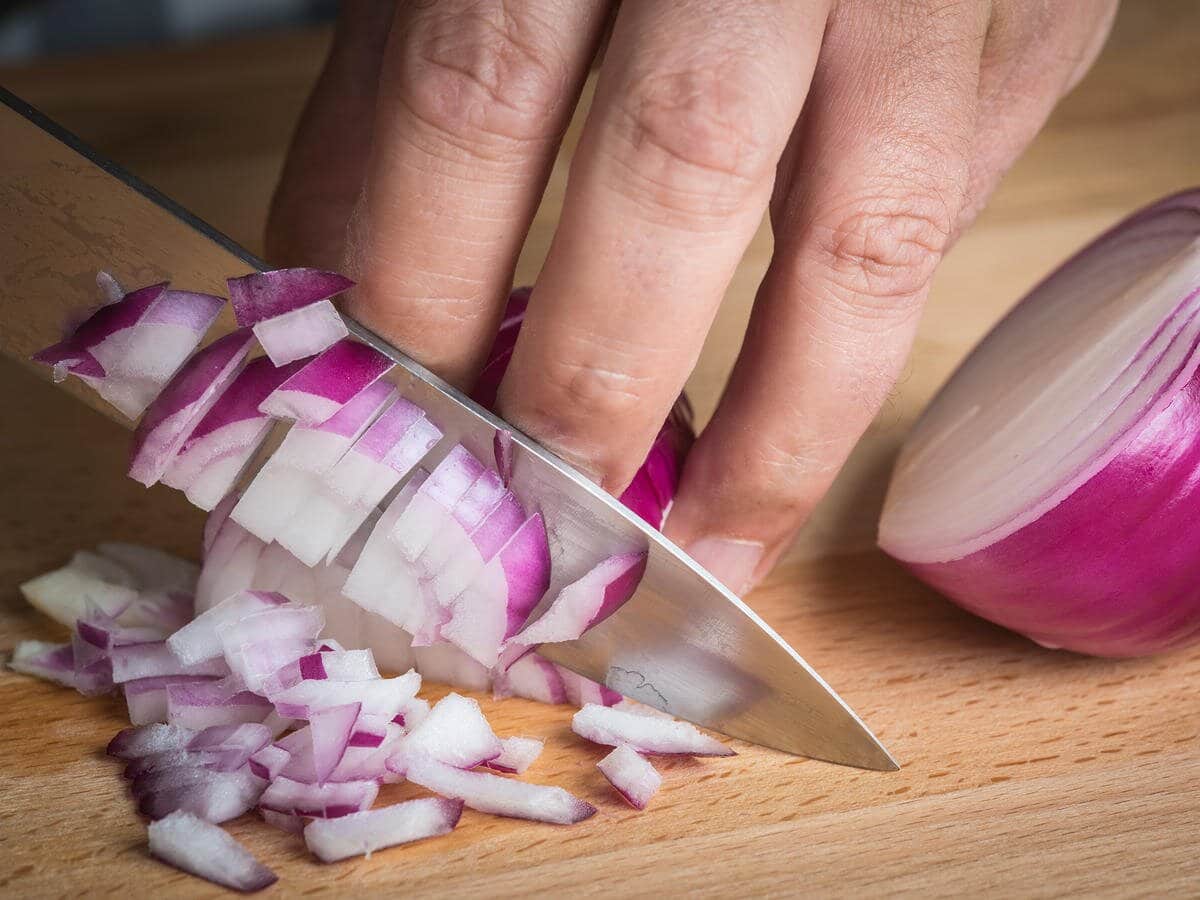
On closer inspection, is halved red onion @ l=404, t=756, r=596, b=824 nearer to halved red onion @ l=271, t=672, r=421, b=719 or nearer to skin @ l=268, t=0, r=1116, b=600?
halved red onion @ l=271, t=672, r=421, b=719

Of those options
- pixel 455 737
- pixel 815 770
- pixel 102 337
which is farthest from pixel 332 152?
pixel 815 770

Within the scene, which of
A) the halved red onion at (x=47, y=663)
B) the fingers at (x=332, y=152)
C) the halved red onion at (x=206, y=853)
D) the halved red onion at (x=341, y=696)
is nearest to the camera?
the halved red onion at (x=206, y=853)

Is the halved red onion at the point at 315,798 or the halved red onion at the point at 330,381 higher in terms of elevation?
the halved red onion at the point at 330,381

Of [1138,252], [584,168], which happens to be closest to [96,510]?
[584,168]

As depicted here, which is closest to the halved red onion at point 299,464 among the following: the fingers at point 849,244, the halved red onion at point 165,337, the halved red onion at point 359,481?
→ the halved red onion at point 359,481

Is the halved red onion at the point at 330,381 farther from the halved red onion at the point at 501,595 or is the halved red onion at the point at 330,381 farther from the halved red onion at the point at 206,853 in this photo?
the halved red onion at the point at 206,853

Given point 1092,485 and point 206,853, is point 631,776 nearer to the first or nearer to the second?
point 206,853

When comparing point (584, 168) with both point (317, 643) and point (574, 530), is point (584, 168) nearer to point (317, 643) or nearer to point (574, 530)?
point (574, 530)
